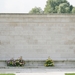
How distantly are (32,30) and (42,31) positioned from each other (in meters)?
0.54

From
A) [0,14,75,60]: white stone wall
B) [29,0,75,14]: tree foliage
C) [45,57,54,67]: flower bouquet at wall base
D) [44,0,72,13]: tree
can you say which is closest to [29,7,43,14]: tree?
[29,0,75,14]: tree foliage

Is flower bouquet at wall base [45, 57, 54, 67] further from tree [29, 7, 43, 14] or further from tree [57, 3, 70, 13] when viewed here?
tree [29, 7, 43, 14]

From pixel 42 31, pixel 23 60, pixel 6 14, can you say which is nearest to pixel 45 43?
pixel 42 31

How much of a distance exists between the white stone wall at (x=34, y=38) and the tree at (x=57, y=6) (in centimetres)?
3527

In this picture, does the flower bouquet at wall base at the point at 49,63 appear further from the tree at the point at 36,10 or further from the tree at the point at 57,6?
the tree at the point at 36,10

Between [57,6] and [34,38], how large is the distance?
40544 mm

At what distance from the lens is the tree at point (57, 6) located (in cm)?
4981

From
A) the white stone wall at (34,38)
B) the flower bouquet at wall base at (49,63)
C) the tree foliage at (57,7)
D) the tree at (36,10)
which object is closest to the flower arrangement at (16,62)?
the white stone wall at (34,38)

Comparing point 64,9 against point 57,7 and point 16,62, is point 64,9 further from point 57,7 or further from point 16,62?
point 16,62

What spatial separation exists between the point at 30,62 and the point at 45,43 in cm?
133

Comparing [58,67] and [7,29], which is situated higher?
[7,29]

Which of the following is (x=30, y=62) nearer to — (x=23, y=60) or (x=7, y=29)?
(x=23, y=60)

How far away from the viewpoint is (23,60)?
13.7 m

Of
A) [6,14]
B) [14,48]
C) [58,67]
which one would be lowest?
[58,67]
